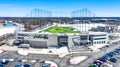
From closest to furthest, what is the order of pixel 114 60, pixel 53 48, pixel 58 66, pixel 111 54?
pixel 58 66, pixel 114 60, pixel 111 54, pixel 53 48

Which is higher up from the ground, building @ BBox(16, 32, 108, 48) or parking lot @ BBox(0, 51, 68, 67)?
building @ BBox(16, 32, 108, 48)

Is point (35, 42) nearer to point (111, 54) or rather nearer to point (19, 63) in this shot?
point (19, 63)

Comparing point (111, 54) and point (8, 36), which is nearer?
point (111, 54)

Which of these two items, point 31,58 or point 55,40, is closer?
point 31,58

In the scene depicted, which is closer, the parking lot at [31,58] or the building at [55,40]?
the parking lot at [31,58]

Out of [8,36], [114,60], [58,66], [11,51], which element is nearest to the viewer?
[58,66]

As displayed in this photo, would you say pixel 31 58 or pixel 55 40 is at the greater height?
pixel 55 40

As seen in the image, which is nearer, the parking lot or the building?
the parking lot

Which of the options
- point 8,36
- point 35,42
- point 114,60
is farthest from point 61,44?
point 8,36

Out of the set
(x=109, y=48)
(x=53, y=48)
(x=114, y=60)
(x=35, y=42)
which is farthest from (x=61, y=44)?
(x=114, y=60)

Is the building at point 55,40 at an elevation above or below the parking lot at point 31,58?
above
